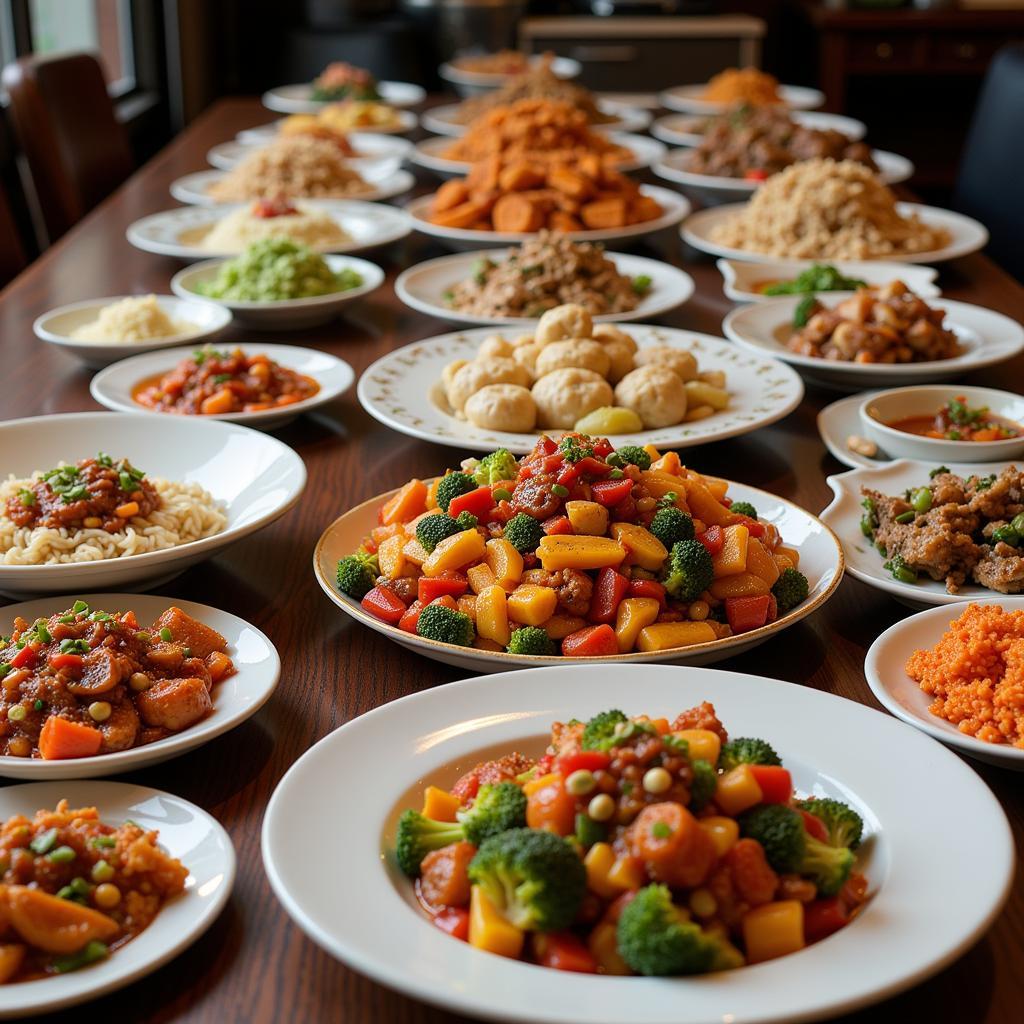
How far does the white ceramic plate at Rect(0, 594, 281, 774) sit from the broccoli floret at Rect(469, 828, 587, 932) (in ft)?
1.43

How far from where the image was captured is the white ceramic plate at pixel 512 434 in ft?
7.67

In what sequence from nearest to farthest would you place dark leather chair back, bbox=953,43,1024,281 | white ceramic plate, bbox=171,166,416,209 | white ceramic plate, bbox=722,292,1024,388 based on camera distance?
1. white ceramic plate, bbox=722,292,1024,388
2. white ceramic plate, bbox=171,166,416,209
3. dark leather chair back, bbox=953,43,1024,281

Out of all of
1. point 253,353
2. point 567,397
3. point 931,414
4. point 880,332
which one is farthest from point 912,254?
point 253,353

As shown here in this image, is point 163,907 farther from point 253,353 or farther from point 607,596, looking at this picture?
point 253,353

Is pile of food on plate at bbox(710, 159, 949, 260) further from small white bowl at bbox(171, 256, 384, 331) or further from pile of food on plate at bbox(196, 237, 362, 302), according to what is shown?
pile of food on plate at bbox(196, 237, 362, 302)

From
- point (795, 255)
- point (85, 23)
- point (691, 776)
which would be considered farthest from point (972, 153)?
point (85, 23)

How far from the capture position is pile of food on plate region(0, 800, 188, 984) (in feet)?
3.74

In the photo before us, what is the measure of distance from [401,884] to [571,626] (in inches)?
19.9

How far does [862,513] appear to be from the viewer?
2113 millimetres

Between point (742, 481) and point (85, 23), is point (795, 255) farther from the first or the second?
point (85, 23)

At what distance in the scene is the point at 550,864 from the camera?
1.11 metres

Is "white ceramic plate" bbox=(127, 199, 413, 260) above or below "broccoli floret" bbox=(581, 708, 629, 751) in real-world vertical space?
below

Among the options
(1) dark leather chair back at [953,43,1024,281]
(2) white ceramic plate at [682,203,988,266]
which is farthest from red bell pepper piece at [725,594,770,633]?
(1) dark leather chair back at [953,43,1024,281]

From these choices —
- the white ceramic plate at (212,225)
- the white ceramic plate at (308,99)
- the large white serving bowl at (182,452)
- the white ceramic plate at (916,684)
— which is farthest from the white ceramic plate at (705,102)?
the white ceramic plate at (916,684)
